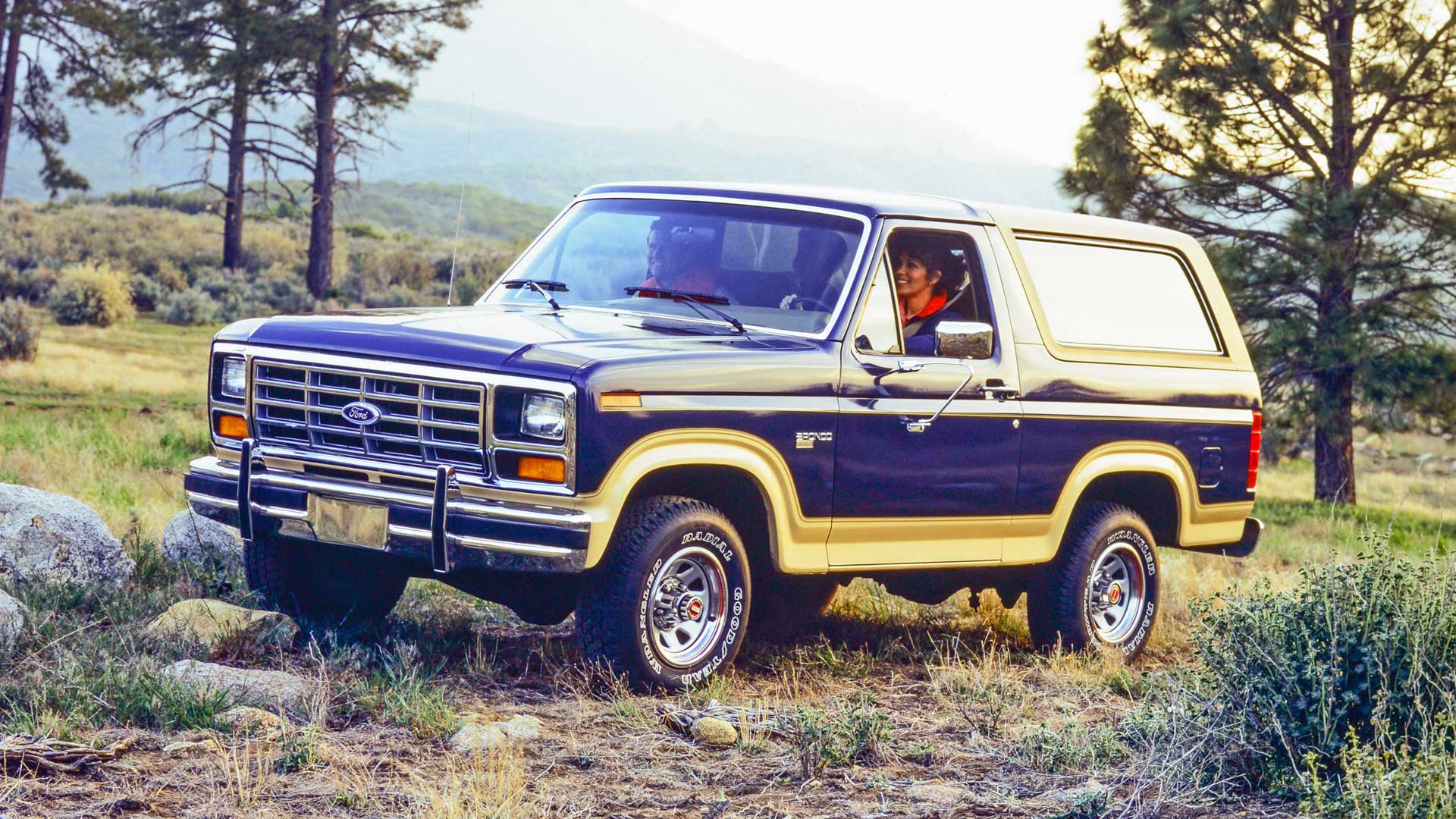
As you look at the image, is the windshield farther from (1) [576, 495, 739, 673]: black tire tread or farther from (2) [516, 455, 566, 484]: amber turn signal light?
(2) [516, 455, 566, 484]: amber turn signal light

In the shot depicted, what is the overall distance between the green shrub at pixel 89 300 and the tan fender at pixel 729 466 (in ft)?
77.7

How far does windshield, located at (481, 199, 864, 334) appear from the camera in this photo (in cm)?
698

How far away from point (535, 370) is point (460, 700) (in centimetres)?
132

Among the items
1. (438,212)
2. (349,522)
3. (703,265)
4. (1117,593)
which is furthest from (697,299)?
(438,212)

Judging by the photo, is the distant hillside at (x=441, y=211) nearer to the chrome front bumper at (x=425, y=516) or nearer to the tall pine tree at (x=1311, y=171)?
the tall pine tree at (x=1311, y=171)

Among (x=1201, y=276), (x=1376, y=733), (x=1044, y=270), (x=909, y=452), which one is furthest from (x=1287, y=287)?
(x=1376, y=733)

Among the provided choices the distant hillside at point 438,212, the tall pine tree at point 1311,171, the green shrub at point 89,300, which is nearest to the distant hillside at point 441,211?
the distant hillside at point 438,212

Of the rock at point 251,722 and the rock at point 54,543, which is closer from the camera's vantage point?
the rock at point 251,722

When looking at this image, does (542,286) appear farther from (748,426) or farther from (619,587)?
(619,587)

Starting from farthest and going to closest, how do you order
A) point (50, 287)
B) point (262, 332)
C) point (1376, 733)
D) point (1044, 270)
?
1. point (50, 287)
2. point (1044, 270)
3. point (262, 332)
4. point (1376, 733)

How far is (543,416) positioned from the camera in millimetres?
5859

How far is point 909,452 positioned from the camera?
6969mm

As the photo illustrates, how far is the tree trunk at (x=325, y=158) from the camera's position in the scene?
32.0 m

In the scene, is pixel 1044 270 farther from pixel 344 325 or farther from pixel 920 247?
pixel 344 325
